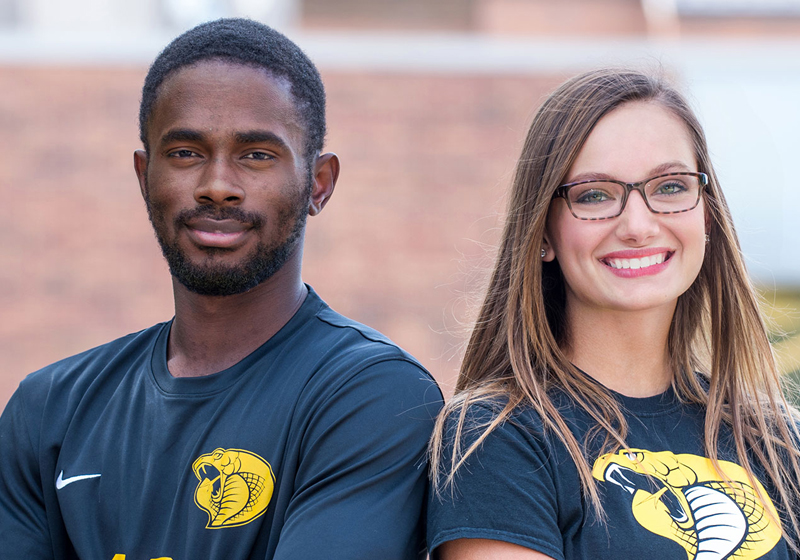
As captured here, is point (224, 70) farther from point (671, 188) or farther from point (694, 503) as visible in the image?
point (694, 503)

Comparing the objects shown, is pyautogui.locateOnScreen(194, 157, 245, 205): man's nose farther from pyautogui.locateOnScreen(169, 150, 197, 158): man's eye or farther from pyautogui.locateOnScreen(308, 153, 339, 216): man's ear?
pyautogui.locateOnScreen(308, 153, 339, 216): man's ear

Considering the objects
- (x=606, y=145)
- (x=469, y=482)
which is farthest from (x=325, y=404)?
(x=606, y=145)

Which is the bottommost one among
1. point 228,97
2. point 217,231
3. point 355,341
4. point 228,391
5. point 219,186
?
point 228,391

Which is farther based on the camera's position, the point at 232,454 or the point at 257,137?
the point at 257,137

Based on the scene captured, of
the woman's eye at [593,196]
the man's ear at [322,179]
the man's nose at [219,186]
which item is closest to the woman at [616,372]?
the woman's eye at [593,196]

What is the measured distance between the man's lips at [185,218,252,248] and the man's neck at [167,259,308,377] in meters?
0.18

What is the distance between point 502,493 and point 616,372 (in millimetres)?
639

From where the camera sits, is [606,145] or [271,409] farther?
[606,145]

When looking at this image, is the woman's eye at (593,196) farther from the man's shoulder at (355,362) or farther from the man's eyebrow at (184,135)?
the man's eyebrow at (184,135)

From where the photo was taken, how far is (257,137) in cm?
239

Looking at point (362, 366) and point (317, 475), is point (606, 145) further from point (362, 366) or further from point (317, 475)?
point (317, 475)

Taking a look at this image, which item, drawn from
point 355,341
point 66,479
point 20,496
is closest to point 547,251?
point 355,341

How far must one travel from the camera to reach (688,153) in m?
2.56

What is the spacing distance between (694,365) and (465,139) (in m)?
9.86
